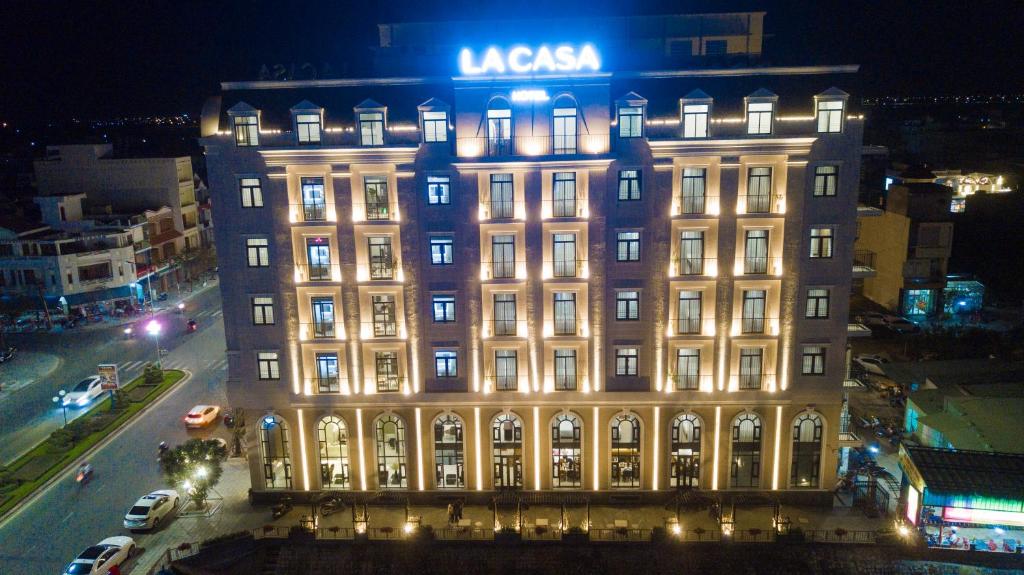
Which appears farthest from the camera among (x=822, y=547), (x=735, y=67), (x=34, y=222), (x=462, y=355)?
(x=34, y=222)

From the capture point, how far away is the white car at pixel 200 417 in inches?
2077

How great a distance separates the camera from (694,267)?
38938 millimetres

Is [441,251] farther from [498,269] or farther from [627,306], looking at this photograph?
[627,306]

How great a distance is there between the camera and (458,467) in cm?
4141

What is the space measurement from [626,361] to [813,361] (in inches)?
421

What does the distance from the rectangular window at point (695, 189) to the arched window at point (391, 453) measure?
68.6ft

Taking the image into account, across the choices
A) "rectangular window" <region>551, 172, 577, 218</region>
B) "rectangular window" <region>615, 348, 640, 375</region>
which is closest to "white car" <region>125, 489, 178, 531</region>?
"rectangular window" <region>615, 348, 640, 375</region>

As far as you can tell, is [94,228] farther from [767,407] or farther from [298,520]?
[767,407]

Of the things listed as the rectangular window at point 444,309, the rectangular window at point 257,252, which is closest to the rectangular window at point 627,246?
the rectangular window at point 444,309

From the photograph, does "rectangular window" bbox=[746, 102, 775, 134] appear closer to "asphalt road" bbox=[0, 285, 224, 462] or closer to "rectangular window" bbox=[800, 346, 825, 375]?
"rectangular window" bbox=[800, 346, 825, 375]

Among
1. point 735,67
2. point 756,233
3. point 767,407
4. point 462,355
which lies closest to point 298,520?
point 462,355

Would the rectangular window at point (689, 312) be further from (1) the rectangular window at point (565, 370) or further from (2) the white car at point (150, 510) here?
(2) the white car at point (150, 510)

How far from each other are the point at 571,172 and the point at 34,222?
75.5 meters

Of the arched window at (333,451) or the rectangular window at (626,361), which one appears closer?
the rectangular window at (626,361)
